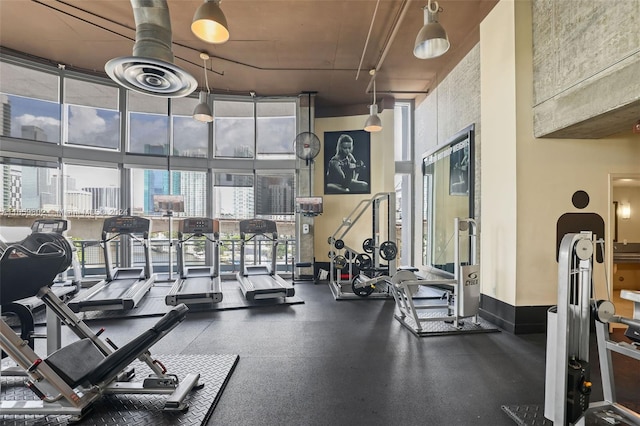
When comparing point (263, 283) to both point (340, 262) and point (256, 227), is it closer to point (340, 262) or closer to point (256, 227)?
point (256, 227)

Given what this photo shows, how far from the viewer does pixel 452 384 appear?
2857 mm

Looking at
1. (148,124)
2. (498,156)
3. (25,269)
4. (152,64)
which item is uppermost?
(148,124)

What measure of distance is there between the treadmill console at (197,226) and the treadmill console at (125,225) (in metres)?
0.73

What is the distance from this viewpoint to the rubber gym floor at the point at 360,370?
2.45 meters

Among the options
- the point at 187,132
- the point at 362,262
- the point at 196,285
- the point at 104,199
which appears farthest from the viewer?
the point at 187,132

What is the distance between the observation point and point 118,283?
5.91 metres

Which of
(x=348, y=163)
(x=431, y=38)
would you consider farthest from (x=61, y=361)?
(x=348, y=163)

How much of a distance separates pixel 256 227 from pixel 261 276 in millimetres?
1108

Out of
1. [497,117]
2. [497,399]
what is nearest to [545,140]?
[497,117]

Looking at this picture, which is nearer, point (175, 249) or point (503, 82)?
point (503, 82)

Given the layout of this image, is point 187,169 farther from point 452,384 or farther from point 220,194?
point 452,384

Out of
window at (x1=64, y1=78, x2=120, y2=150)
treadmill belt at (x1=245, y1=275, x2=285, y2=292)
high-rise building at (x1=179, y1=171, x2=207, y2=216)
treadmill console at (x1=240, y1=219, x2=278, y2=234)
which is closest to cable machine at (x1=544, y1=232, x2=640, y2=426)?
treadmill belt at (x1=245, y1=275, x2=285, y2=292)

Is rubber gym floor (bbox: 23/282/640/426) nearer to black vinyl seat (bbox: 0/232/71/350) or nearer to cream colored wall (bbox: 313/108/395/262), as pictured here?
black vinyl seat (bbox: 0/232/71/350)

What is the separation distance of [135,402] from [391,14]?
6088mm
